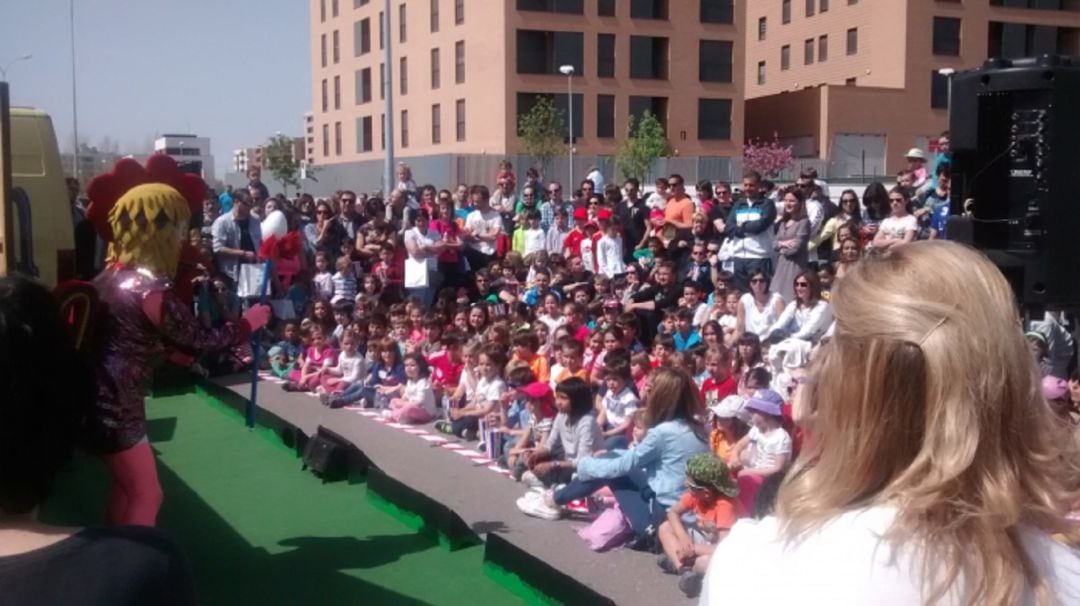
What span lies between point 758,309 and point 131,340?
589 cm

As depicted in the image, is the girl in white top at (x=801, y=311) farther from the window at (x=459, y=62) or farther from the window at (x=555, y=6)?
the window at (x=459, y=62)

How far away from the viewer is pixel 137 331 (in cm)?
460

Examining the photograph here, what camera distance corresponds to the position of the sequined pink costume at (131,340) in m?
4.47

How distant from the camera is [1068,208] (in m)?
4.12

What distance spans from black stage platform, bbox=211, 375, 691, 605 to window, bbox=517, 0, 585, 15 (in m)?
31.6

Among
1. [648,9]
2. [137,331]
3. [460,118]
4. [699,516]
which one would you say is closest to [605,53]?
[648,9]

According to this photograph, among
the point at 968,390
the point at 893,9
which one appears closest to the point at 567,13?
the point at 893,9

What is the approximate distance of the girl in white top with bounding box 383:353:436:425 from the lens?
10.0 m

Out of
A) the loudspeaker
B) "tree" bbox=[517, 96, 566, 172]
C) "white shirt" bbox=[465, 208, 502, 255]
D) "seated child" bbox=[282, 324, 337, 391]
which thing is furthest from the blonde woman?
"tree" bbox=[517, 96, 566, 172]

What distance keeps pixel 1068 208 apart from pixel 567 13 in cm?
3755

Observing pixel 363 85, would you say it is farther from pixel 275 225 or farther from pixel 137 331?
pixel 137 331

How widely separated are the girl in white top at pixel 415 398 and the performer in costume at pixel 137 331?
5.05 metres

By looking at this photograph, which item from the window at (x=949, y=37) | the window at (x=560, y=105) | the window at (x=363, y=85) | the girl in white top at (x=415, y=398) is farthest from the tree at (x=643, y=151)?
the girl in white top at (x=415, y=398)

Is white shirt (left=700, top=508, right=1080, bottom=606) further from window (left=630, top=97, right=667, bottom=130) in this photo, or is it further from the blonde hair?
window (left=630, top=97, right=667, bottom=130)
